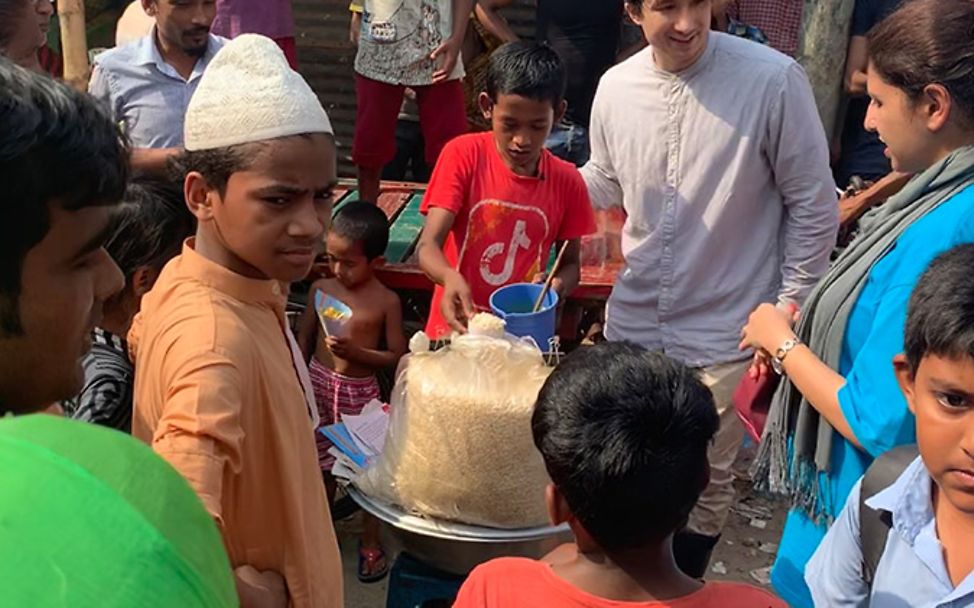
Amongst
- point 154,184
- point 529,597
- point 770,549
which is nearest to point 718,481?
point 770,549

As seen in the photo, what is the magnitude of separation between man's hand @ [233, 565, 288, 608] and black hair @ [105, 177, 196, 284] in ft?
2.66

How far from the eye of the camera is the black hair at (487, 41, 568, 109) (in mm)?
3246

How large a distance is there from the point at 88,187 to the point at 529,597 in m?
0.94

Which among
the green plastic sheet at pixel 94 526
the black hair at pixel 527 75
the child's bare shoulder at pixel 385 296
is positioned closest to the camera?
Answer: the green plastic sheet at pixel 94 526

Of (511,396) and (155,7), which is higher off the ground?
(155,7)

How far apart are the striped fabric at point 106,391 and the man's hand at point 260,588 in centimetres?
47

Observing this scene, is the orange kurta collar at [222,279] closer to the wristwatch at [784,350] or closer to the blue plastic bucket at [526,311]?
the blue plastic bucket at [526,311]

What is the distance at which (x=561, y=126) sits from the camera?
18.4 ft

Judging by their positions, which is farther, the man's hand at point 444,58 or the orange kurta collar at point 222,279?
the man's hand at point 444,58

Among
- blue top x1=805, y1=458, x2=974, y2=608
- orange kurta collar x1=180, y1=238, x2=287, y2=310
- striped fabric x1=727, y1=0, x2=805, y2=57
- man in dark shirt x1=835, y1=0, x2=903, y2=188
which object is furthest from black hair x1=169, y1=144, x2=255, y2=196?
striped fabric x1=727, y1=0, x2=805, y2=57

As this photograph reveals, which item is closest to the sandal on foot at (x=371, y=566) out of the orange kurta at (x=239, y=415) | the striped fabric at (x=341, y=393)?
the striped fabric at (x=341, y=393)

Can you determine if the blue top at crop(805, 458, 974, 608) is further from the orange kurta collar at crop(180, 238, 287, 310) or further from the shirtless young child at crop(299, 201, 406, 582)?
the shirtless young child at crop(299, 201, 406, 582)

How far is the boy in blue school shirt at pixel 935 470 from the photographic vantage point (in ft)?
5.37

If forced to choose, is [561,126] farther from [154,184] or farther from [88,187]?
[88,187]
